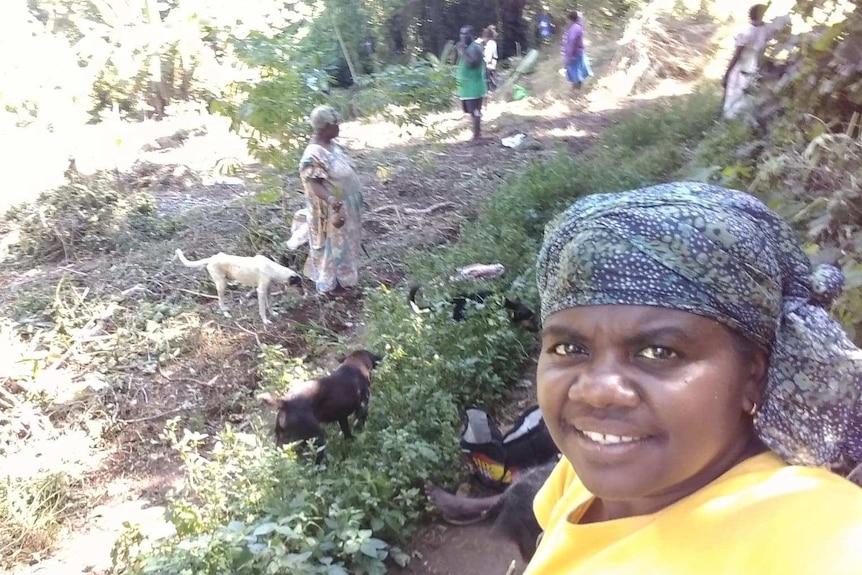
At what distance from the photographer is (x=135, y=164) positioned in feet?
38.7

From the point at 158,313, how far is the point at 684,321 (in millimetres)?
6781

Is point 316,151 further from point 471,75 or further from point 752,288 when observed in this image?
point 471,75

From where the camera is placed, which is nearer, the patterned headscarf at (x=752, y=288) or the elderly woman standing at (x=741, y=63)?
the patterned headscarf at (x=752, y=288)

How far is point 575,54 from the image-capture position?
13.7 metres

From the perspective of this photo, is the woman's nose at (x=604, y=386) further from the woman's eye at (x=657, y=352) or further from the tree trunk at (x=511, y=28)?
the tree trunk at (x=511, y=28)

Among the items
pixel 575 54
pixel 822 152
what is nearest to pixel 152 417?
pixel 822 152

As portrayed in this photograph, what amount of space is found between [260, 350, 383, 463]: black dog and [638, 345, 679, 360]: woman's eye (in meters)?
3.26

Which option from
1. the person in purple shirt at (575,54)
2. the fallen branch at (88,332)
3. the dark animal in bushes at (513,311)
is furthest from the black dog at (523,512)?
the person in purple shirt at (575,54)

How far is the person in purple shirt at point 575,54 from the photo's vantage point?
13312 mm

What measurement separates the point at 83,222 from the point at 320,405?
659cm

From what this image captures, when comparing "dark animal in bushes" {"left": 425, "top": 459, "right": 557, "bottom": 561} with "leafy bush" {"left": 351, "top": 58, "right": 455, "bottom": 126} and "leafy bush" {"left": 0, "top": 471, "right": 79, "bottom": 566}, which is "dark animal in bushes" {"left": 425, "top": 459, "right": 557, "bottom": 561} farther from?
"leafy bush" {"left": 351, "top": 58, "right": 455, "bottom": 126}

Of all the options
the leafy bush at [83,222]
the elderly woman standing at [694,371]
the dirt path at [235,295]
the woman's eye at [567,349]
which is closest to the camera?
the elderly woman standing at [694,371]

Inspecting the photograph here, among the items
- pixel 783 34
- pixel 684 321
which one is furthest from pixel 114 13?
pixel 684 321

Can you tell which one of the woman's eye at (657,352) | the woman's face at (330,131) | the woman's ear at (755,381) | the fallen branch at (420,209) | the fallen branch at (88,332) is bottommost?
the fallen branch at (420,209)
